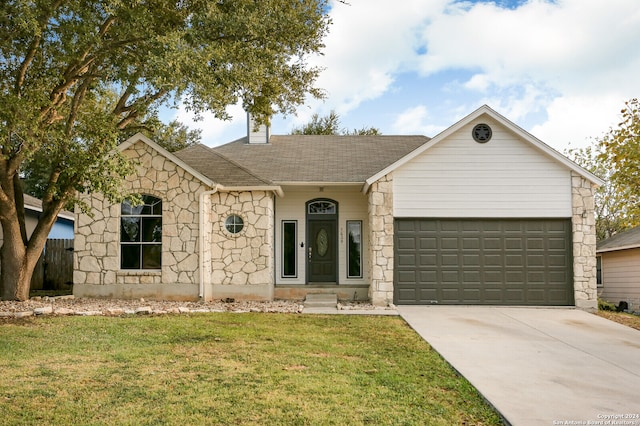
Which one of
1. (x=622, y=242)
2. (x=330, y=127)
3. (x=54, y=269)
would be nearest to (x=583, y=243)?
(x=622, y=242)

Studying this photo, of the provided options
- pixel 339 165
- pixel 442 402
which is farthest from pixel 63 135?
pixel 442 402

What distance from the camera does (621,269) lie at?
19.8 meters

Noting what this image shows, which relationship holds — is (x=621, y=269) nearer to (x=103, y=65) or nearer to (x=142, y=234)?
(x=142, y=234)

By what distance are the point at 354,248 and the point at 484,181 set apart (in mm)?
4155

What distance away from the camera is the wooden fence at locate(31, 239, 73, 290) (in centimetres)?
1758

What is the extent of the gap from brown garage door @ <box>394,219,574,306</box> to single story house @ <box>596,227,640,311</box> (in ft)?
19.0

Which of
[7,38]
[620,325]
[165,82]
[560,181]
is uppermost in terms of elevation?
[7,38]

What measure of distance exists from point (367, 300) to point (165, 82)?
8.14 metres

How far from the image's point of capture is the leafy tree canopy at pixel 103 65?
1056 cm

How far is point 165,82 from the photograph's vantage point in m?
10.5

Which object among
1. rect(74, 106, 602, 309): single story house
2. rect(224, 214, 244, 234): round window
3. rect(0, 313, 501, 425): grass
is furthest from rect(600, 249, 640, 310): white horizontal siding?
rect(224, 214, 244, 234): round window

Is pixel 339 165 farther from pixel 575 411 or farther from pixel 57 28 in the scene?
pixel 575 411

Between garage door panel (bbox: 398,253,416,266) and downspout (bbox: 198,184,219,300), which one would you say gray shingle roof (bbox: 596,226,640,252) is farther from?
downspout (bbox: 198,184,219,300)

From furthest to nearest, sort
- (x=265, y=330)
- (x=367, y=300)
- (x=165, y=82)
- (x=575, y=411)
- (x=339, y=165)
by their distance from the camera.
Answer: (x=339, y=165), (x=367, y=300), (x=165, y=82), (x=265, y=330), (x=575, y=411)
